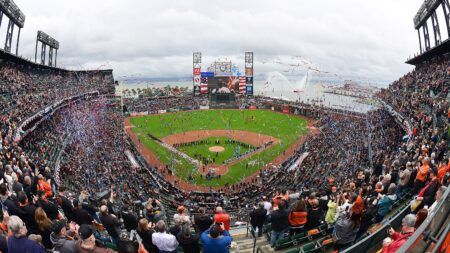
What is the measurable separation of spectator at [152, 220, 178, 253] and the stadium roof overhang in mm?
39216

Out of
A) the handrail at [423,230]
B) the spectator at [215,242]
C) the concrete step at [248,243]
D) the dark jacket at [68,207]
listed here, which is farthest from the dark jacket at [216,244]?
the dark jacket at [68,207]

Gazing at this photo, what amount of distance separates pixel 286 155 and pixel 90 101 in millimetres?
41400

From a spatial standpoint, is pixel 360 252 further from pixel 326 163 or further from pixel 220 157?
pixel 220 157

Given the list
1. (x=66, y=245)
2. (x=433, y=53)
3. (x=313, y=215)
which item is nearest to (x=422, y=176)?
(x=313, y=215)

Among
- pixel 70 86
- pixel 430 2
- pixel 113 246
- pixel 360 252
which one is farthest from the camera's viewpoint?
pixel 70 86

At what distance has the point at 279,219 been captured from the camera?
9.27m

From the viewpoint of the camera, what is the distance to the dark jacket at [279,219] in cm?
923

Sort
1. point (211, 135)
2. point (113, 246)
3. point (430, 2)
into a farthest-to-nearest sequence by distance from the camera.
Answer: point (211, 135), point (430, 2), point (113, 246)

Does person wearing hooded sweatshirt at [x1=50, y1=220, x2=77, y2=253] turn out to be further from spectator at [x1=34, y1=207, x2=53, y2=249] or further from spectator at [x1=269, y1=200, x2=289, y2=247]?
spectator at [x1=269, y1=200, x2=289, y2=247]

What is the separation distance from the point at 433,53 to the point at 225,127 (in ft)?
110

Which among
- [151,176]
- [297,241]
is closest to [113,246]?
[297,241]

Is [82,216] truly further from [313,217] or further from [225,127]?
[225,127]

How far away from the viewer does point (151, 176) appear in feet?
104

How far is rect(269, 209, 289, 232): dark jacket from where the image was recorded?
9227 mm
